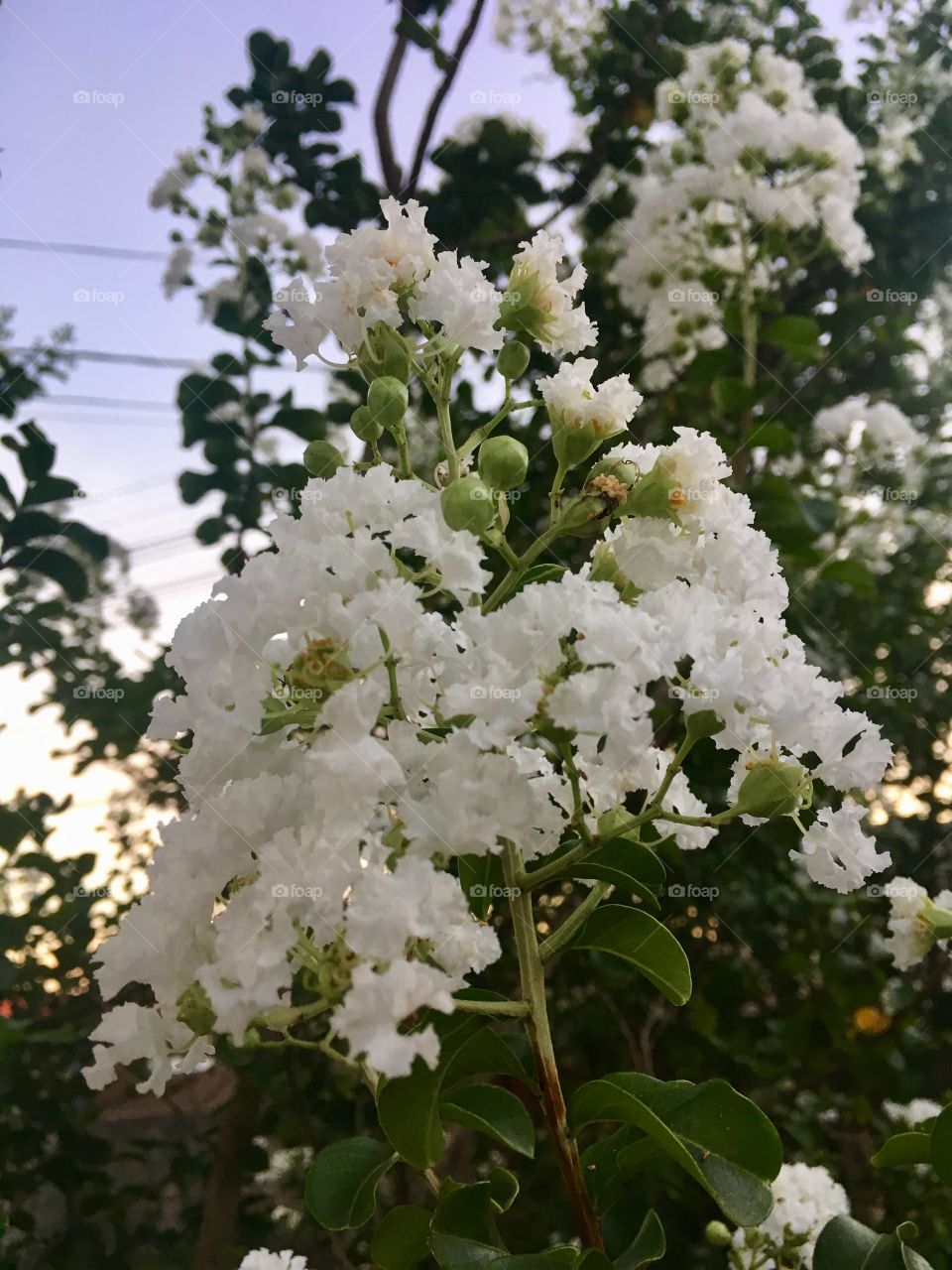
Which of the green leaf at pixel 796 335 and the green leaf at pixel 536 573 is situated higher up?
the green leaf at pixel 796 335

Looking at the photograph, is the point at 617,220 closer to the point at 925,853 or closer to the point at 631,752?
the point at 925,853

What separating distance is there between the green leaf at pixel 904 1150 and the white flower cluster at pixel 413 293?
553 millimetres

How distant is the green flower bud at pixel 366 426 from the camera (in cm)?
57

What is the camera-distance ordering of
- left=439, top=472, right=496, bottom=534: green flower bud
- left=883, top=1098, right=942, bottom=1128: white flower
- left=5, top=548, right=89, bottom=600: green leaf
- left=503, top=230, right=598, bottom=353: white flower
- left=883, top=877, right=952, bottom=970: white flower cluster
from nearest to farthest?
left=439, top=472, right=496, bottom=534: green flower bud → left=503, top=230, right=598, bottom=353: white flower → left=883, top=877, right=952, bottom=970: white flower cluster → left=883, top=1098, right=942, bottom=1128: white flower → left=5, top=548, right=89, bottom=600: green leaf

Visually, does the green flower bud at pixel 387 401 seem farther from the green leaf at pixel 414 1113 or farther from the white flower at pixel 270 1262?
the white flower at pixel 270 1262

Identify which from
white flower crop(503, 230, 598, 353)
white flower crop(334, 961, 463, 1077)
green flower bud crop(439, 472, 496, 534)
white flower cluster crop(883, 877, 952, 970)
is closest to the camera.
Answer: white flower crop(334, 961, 463, 1077)

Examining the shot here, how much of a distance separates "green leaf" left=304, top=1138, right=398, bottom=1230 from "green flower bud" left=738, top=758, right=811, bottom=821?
28 cm

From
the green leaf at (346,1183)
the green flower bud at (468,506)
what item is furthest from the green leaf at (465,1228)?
the green flower bud at (468,506)

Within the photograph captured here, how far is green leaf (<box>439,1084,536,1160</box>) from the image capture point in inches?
19.4

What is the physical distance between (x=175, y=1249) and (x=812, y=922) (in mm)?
965

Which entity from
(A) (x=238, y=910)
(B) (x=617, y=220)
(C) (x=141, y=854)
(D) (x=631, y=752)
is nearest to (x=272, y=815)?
(A) (x=238, y=910)

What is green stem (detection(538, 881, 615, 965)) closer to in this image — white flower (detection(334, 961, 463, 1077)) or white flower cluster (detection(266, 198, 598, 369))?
white flower (detection(334, 961, 463, 1077))

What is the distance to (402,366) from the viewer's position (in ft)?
1.91

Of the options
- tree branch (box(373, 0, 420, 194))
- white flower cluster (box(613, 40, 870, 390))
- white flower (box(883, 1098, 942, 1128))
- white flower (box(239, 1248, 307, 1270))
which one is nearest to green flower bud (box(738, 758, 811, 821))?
white flower (box(239, 1248, 307, 1270))
